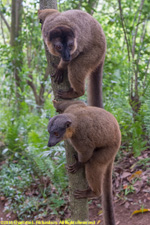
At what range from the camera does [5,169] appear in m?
6.47

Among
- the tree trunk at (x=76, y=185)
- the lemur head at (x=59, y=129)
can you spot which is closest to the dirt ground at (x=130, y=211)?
the tree trunk at (x=76, y=185)

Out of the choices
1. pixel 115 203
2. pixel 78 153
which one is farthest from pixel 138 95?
pixel 78 153

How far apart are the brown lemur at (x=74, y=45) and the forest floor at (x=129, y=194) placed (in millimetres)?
2091

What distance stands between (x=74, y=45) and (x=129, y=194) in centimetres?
321

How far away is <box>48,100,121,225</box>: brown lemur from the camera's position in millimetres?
2900

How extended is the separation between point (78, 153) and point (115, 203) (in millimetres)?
2450

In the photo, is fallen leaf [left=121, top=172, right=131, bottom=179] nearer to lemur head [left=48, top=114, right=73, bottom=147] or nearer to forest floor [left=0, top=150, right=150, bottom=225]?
forest floor [left=0, top=150, right=150, bottom=225]

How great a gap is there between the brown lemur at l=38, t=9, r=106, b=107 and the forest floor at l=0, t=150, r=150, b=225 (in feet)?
Answer: 6.86

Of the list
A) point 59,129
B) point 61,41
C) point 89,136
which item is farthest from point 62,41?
point 89,136

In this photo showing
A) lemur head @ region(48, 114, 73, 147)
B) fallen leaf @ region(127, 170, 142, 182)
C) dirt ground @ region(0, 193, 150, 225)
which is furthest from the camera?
fallen leaf @ region(127, 170, 142, 182)

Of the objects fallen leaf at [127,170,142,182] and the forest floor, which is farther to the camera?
fallen leaf at [127,170,142,182]

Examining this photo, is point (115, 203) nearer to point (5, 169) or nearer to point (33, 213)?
point (33, 213)

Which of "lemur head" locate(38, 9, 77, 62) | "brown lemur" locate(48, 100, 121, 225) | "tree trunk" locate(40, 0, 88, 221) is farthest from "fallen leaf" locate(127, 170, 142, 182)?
"lemur head" locate(38, 9, 77, 62)

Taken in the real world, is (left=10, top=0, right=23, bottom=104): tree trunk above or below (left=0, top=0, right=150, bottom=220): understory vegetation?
above
